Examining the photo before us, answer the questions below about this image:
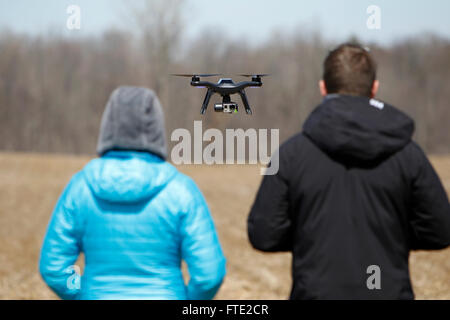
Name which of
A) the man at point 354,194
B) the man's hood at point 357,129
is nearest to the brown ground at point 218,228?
the man at point 354,194

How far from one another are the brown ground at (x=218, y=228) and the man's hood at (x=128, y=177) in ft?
20.5

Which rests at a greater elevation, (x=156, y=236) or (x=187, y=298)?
(x=156, y=236)

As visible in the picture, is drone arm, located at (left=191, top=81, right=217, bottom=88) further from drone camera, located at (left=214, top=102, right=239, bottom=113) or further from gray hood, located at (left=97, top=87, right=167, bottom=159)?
gray hood, located at (left=97, top=87, right=167, bottom=159)

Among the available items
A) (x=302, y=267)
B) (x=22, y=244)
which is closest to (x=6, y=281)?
(x=22, y=244)

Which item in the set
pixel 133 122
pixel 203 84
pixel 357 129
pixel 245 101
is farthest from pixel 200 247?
pixel 203 84

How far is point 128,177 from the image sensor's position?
329cm

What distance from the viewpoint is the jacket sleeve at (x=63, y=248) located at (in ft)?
11.0

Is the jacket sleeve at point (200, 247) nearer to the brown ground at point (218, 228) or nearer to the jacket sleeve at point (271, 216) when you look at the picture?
the jacket sleeve at point (271, 216)

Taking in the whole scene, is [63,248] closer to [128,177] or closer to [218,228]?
[128,177]

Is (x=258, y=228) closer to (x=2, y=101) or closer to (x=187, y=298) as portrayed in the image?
(x=187, y=298)

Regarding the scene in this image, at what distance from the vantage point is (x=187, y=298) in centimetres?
346

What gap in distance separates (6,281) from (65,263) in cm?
768

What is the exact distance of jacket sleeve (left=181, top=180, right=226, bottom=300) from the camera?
328cm

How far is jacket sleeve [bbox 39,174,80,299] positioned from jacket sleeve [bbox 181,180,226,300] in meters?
0.59
